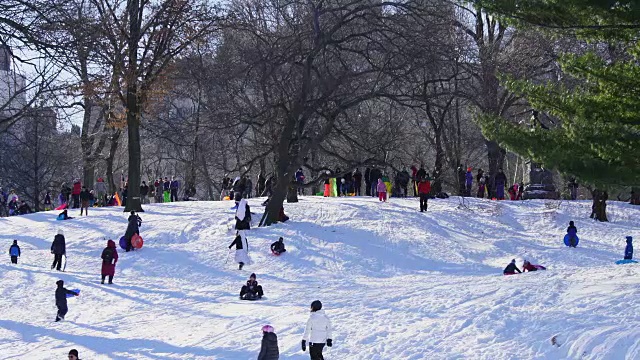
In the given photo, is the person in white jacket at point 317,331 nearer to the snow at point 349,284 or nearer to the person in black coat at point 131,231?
the snow at point 349,284

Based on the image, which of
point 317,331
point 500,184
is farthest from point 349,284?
point 500,184

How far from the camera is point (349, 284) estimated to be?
72.2ft

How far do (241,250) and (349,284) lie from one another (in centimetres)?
416

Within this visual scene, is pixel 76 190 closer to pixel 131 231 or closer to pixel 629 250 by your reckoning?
pixel 131 231

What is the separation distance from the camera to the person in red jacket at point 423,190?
1214 inches

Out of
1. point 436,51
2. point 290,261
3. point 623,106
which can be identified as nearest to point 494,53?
point 436,51

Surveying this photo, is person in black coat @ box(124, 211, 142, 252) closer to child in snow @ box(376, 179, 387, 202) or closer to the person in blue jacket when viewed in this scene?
child in snow @ box(376, 179, 387, 202)

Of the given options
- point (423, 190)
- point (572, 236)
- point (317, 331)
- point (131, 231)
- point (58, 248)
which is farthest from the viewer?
point (423, 190)

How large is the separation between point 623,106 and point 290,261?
13620 millimetres

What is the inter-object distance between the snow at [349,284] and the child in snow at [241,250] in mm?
351

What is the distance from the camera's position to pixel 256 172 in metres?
67.1

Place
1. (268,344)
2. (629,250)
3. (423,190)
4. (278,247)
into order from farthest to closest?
(423,190) < (278,247) < (629,250) < (268,344)

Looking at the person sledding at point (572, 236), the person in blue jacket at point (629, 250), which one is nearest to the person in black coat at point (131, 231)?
the person sledding at point (572, 236)

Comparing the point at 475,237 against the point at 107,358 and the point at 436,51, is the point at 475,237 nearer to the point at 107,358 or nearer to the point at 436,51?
the point at 436,51
